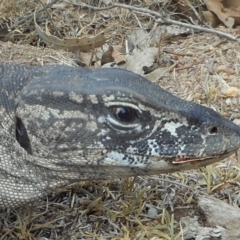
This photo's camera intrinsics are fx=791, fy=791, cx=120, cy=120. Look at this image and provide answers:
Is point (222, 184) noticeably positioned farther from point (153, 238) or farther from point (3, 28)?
point (3, 28)

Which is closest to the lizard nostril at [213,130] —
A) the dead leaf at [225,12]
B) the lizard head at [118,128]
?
the lizard head at [118,128]

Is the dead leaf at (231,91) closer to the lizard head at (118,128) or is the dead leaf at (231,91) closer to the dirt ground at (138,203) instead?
the dirt ground at (138,203)

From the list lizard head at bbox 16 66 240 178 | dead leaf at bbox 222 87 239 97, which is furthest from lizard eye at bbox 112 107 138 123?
dead leaf at bbox 222 87 239 97

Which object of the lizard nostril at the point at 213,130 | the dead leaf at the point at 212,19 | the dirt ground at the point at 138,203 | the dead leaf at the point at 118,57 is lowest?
the dirt ground at the point at 138,203

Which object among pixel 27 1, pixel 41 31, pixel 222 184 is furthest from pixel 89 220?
pixel 27 1

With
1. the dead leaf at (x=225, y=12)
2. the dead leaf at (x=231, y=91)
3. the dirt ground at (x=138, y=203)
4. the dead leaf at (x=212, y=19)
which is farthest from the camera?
the dead leaf at (x=212, y=19)

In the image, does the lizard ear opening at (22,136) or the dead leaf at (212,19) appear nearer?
Answer: the lizard ear opening at (22,136)

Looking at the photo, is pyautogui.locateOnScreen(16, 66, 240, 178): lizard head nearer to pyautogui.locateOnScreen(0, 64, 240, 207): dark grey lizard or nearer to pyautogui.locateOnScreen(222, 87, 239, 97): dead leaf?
pyautogui.locateOnScreen(0, 64, 240, 207): dark grey lizard

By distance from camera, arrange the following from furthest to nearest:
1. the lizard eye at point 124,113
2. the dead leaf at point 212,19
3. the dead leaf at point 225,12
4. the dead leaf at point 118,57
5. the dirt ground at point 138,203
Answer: the dead leaf at point 212,19 < the dead leaf at point 225,12 < the dead leaf at point 118,57 < the dirt ground at point 138,203 < the lizard eye at point 124,113
